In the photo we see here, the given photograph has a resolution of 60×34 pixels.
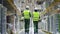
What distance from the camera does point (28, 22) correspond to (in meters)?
4.47

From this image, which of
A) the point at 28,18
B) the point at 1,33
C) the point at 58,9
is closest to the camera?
the point at 1,33

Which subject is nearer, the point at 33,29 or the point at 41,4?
the point at 33,29

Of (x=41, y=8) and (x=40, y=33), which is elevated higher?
(x=41, y=8)

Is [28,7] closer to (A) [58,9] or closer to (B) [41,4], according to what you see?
(B) [41,4]

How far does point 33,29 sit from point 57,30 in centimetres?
118

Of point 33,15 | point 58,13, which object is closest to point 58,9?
point 58,13

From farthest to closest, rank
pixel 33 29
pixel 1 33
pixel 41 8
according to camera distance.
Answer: pixel 41 8 < pixel 33 29 < pixel 1 33

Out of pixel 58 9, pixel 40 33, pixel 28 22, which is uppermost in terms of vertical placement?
pixel 58 9

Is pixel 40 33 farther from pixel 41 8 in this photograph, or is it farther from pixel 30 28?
pixel 41 8

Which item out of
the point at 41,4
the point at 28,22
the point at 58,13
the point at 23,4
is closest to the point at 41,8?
the point at 41,4

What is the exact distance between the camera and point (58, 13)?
3574mm

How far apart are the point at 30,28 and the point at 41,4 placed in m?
1.16

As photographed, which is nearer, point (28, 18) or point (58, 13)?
point (58, 13)

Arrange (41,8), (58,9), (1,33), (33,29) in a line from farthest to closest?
(41,8)
(33,29)
(58,9)
(1,33)
